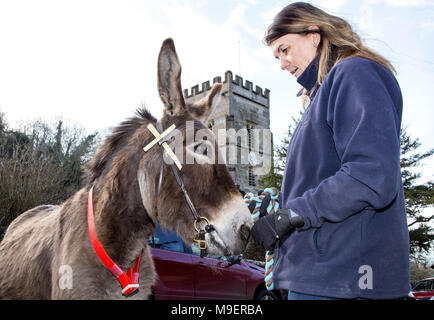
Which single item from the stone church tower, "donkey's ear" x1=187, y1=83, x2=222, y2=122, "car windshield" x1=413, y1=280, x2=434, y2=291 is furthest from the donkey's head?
the stone church tower

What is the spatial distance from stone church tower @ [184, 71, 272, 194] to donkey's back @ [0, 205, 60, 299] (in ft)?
98.0

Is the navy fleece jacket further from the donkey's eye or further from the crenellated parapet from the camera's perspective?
the crenellated parapet

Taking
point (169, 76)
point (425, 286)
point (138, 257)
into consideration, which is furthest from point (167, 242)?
point (425, 286)

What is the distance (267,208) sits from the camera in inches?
77.9

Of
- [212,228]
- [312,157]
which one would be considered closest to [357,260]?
[312,157]

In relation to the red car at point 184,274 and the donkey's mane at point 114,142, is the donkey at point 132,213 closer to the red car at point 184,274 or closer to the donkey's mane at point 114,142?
the donkey's mane at point 114,142

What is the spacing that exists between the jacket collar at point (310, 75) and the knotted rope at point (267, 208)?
69 centimetres

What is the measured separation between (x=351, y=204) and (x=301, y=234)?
366 millimetres

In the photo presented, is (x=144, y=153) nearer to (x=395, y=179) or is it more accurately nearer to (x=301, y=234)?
(x=301, y=234)

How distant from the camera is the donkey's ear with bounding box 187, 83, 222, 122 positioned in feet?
8.31

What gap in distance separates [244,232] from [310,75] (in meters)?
1.01

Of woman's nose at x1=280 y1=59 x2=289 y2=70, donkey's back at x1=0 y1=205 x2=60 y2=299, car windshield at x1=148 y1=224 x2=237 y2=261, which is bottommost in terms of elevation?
car windshield at x1=148 y1=224 x2=237 y2=261

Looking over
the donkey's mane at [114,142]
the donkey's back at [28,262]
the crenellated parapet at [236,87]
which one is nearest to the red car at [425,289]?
the donkey's mane at [114,142]

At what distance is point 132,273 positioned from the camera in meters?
2.23
